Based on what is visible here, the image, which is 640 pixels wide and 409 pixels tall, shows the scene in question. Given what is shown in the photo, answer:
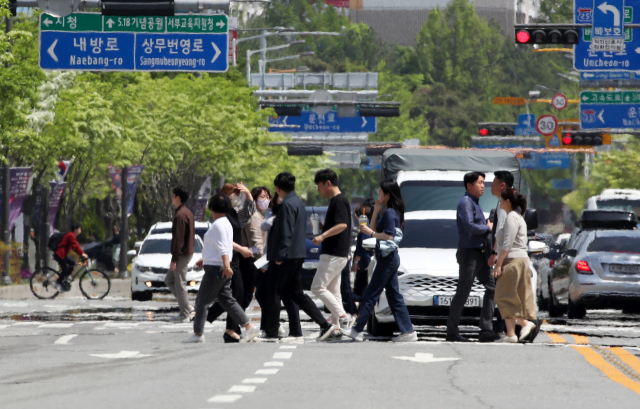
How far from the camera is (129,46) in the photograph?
26.0m

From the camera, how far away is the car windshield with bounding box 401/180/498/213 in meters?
20.8

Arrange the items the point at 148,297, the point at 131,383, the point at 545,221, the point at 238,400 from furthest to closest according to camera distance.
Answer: the point at 545,221 → the point at 148,297 → the point at 131,383 → the point at 238,400

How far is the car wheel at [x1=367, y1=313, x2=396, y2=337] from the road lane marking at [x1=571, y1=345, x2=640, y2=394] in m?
2.65

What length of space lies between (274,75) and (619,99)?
58.9 feet

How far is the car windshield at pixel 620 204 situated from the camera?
131ft

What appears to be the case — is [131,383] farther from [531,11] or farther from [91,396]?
[531,11]

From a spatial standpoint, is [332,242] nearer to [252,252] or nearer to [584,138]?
[252,252]

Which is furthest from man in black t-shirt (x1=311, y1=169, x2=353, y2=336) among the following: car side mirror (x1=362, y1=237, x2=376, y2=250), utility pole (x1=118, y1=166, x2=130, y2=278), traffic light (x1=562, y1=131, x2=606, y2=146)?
traffic light (x1=562, y1=131, x2=606, y2=146)

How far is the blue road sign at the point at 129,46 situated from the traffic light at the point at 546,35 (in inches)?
220

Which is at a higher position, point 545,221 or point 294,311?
point 294,311

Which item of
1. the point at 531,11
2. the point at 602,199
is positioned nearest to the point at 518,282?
the point at 602,199

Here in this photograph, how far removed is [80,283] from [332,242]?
47.2 feet

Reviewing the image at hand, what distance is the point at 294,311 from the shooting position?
14641 mm

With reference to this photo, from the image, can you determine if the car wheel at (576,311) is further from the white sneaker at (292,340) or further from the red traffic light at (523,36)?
the white sneaker at (292,340)
